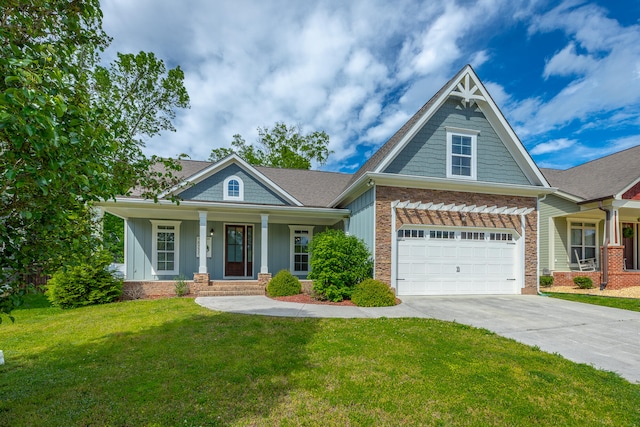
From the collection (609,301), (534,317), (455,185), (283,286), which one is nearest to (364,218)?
(455,185)

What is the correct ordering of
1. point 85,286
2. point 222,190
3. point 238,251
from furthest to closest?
point 238,251 → point 222,190 → point 85,286

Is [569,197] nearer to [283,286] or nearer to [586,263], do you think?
[586,263]

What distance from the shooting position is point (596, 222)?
1596 centimetres

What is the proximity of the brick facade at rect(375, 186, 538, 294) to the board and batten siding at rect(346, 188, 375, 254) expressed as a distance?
0.26 meters

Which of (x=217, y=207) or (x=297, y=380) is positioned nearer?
(x=297, y=380)

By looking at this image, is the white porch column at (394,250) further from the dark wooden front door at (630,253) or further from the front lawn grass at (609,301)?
the dark wooden front door at (630,253)

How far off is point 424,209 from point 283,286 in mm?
5598

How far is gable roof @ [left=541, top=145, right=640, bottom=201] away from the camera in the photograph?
13.0 m

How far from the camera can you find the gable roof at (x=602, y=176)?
13039 mm

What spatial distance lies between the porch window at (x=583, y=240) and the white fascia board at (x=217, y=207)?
40.2 feet

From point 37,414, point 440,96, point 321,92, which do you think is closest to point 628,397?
point 37,414

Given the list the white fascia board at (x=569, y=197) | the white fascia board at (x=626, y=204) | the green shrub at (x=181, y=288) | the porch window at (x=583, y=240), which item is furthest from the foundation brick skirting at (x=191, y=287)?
the porch window at (x=583, y=240)

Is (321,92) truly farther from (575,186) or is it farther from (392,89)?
(575,186)

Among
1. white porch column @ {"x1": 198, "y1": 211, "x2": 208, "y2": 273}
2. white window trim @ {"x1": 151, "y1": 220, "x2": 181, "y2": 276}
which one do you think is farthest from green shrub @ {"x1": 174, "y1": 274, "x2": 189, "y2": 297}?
white window trim @ {"x1": 151, "y1": 220, "x2": 181, "y2": 276}
